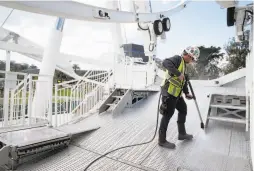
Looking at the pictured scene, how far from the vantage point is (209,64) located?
44.3 feet

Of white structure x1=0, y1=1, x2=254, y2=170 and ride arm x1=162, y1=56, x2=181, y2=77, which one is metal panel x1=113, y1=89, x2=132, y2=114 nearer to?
white structure x1=0, y1=1, x2=254, y2=170

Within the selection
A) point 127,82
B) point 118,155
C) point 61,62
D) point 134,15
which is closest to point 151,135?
point 118,155

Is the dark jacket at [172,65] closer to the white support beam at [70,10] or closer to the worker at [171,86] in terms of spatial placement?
the worker at [171,86]

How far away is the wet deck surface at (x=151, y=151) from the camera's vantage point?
2512mm

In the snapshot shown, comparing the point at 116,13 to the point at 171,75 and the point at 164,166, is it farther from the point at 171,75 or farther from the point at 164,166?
the point at 164,166

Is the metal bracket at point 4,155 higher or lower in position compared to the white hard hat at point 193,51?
lower

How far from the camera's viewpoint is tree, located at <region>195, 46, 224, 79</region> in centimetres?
1205

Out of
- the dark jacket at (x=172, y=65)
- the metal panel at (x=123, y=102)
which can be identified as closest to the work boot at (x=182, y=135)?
the dark jacket at (x=172, y=65)

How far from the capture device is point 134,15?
186 inches

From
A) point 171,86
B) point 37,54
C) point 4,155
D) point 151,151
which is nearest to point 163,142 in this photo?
point 151,151

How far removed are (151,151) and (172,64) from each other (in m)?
1.39

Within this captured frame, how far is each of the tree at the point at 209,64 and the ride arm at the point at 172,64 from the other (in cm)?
912

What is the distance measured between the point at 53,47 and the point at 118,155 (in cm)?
474

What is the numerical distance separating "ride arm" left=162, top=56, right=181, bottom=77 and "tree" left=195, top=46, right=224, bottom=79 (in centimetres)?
912
